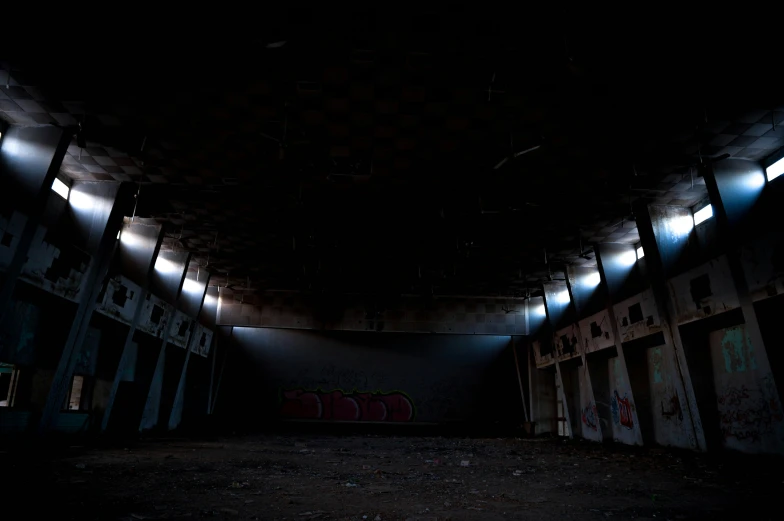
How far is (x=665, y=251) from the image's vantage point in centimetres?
1485

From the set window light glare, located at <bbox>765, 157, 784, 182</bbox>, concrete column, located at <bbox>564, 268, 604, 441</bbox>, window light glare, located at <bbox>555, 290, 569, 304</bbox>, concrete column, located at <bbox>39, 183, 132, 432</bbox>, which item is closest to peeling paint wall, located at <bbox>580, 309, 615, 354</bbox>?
concrete column, located at <bbox>564, 268, 604, 441</bbox>

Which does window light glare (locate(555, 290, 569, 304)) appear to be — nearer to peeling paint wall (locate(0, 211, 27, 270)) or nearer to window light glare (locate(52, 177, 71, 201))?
window light glare (locate(52, 177, 71, 201))

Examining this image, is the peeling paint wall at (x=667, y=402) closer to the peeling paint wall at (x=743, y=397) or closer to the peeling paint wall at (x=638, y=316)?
the peeling paint wall at (x=638, y=316)

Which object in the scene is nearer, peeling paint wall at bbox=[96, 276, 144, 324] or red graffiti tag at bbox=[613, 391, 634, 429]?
peeling paint wall at bbox=[96, 276, 144, 324]

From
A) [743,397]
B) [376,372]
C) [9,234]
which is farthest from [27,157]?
[376,372]

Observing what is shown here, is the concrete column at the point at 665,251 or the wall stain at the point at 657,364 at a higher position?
the concrete column at the point at 665,251

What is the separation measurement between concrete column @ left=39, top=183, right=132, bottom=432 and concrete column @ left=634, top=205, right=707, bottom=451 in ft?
50.6

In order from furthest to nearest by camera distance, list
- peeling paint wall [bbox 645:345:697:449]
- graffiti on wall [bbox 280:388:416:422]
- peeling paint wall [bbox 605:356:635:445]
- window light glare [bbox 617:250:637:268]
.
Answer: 1. graffiti on wall [bbox 280:388:416:422]
2. window light glare [bbox 617:250:637:268]
3. peeling paint wall [bbox 605:356:635:445]
4. peeling paint wall [bbox 645:345:697:449]

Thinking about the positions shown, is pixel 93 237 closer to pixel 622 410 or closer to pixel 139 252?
pixel 139 252

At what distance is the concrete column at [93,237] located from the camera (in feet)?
45.3

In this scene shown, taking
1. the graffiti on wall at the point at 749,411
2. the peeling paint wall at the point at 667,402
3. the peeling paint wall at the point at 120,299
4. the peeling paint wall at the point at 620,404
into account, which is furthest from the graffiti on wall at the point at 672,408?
the peeling paint wall at the point at 120,299

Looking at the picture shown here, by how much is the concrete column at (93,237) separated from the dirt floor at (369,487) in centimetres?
286

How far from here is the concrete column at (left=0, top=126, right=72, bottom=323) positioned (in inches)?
437

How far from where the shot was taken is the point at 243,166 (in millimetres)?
12859
